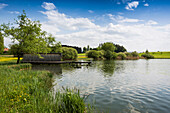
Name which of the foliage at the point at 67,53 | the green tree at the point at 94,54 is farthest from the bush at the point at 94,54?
the foliage at the point at 67,53

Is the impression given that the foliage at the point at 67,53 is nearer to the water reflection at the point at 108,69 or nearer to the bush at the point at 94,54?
the bush at the point at 94,54

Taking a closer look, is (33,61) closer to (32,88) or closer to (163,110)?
(32,88)

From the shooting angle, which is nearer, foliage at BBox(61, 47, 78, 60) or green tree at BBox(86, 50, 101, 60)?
foliage at BBox(61, 47, 78, 60)

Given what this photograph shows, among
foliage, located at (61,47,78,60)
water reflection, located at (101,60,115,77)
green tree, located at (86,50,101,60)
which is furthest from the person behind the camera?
green tree, located at (86,50,101,60)

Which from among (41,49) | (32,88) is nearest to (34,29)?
(41,49)

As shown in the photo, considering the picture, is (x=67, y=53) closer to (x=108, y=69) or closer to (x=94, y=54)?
(x=94, y=54)

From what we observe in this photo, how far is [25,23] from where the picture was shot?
83.6ft

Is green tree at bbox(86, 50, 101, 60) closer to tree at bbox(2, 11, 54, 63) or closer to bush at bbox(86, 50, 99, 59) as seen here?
bush at bbox(86, 50, 99, 59)

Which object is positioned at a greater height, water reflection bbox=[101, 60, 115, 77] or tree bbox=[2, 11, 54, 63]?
tree bbox=[2, 11, 54, 63]

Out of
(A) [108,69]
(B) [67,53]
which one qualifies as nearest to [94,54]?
(B) [67,53]

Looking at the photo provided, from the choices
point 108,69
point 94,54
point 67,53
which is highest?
point 67,53

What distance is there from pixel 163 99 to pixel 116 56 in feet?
239

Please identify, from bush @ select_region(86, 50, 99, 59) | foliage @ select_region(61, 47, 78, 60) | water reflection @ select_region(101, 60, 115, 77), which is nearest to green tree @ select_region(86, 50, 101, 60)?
bush @ select_region(86, 50, 99, 59)

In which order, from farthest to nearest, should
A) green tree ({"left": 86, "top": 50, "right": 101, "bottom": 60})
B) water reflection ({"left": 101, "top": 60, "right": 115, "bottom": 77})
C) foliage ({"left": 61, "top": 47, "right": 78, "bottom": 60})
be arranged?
green tree ({"left": 86, "top": 50, "right": 101, "bottom": 60}) → foliage ({"left": 61, "top": 47, "right": 78, "bottom": 60}) → water reflection ({"left": 101, "top": 60, "right": 115, "bottom": 77})
